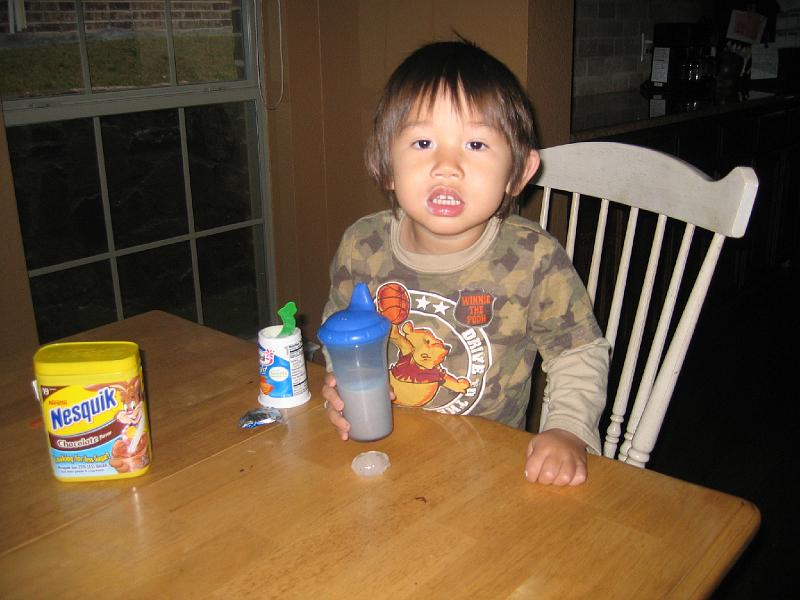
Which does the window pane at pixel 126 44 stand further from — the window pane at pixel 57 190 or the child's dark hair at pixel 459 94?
the child's dark hair at pixel 459 94

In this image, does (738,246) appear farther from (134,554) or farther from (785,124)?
(134,554)

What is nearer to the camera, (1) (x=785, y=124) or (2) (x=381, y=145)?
(2) (x=381, y=145)

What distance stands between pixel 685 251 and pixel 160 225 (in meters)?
1.77

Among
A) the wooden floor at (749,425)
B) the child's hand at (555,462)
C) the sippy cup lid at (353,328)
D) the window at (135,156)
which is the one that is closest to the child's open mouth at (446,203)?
the sippy cup lid at (353,328)

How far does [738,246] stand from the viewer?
138 inches

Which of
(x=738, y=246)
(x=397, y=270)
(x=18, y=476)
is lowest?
(x=738, y=246)

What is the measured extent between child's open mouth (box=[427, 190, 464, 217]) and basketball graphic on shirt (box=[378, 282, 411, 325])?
0.17 meters

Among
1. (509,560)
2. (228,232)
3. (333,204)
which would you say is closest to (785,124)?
(333,204)

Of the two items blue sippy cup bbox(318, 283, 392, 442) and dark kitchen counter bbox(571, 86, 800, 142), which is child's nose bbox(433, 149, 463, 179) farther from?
dark kitchen counter bbox(571, 86, 800, 142)

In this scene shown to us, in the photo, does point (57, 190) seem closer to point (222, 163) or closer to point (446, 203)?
point (222, 163)

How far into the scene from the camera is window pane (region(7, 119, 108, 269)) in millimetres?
2043

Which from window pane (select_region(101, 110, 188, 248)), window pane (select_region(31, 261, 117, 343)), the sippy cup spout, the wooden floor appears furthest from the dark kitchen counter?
the sippy cup spout

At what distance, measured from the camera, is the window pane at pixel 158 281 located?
7.71 ft

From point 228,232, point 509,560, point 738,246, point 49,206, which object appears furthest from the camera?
point 738,246
